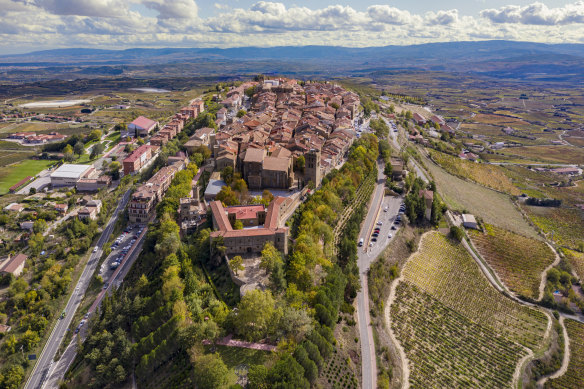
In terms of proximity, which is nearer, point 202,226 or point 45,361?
point 45,361

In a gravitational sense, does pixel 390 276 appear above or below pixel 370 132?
below

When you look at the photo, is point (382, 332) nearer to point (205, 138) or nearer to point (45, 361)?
point (45, 361)

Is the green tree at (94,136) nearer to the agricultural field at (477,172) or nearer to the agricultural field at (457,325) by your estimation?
the agricultural field at (477,172)

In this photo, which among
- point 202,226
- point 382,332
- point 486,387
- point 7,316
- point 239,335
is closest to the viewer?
point 239,335

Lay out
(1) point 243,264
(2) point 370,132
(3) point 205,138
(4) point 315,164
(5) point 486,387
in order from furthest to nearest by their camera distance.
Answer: (2) point 370,132 → (3) point 205,138 → (4) point 315,164 → (1) point 243,264 → (5) point 486,387

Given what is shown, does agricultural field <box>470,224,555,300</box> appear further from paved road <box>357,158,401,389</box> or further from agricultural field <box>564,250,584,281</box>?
paved road <box>357,158,401,389</box>

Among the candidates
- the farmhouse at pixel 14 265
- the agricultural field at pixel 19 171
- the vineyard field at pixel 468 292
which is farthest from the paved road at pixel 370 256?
the agricultural field at pixel 19 171

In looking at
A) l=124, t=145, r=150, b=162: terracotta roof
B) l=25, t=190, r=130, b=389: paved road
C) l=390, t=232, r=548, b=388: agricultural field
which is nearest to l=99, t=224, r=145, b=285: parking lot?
l=25, t=190, r=130, b=389: paved road

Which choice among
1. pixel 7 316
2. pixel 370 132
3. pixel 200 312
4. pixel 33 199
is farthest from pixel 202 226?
pixel 370 132

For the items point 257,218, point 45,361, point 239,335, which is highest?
point 257,218
